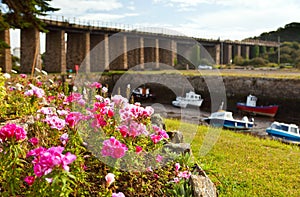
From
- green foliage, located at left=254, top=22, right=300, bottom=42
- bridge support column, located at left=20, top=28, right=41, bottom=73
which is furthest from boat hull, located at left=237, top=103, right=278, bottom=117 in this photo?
green foliage, located at left=254, top=22, right=300, bottom=42

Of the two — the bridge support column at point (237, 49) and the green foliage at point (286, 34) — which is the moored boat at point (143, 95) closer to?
the bridge support column at point (237, 49)

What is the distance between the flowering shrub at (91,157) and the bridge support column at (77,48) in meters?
30.1

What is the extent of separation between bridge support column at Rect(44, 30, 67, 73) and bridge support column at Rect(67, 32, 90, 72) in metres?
2.50

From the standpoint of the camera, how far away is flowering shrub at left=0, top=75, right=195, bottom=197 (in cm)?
188

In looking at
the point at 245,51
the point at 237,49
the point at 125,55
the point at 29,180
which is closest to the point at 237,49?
the point at 237,49

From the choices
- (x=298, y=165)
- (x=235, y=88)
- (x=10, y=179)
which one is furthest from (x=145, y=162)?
(x=235, y=88)

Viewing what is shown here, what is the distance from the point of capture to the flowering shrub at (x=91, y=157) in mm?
1875

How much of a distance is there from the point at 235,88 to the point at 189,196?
912 inches

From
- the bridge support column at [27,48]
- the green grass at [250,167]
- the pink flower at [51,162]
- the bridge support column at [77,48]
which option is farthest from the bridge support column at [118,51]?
the pink flower at [51,162]

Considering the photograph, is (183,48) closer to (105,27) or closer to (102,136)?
(105,27)

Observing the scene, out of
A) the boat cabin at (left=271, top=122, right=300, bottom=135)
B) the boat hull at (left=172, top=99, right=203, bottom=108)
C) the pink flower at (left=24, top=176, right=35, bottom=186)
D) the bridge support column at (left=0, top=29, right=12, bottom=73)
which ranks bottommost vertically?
the boat cabin at (left=271, top=122, right=300, bottom=135)

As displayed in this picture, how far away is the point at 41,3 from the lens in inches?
565

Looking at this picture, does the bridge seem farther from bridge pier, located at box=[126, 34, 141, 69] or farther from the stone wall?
the stone wall

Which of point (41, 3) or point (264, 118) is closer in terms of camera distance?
point (41, 3)
